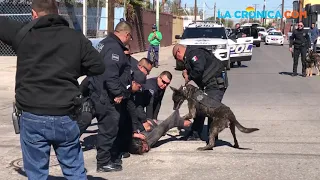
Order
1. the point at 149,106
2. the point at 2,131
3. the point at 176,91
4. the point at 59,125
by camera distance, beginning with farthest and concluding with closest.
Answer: the point at 2,131 → the point at 149,106 → the point at 176,91 → the point at 59,125

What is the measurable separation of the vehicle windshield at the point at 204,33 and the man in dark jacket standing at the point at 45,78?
55.9 ft

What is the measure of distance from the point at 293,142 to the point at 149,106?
7.62 ft

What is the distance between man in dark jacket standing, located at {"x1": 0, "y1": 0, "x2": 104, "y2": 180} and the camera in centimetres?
367

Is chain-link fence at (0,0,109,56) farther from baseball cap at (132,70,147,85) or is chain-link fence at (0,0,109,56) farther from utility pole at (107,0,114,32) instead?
baseball cap at (132,70,147,85)

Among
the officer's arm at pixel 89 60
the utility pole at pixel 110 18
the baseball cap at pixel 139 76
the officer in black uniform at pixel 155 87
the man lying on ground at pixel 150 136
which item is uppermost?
the utility pole at pixel 110 18

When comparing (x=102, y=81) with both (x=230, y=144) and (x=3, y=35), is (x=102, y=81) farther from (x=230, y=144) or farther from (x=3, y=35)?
(x=230, y=144)

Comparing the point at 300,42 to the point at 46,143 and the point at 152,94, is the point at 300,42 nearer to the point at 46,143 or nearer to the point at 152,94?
the point at 152,94

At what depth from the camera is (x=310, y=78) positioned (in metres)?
17.6

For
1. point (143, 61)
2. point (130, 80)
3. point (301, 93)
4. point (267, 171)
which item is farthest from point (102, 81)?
point (301, 93)

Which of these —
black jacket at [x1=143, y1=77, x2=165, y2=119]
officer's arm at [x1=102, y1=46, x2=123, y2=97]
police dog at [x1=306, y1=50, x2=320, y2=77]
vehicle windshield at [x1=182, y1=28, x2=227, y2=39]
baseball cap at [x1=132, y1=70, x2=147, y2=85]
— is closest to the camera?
officer's arm at [x1=102, y1=46, x2=123, y2=97]

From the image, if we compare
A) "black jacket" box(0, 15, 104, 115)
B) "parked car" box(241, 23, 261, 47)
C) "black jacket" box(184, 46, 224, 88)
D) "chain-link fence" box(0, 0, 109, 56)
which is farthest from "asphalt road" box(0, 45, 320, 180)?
"parked car" box(241, 23, 261, 47)

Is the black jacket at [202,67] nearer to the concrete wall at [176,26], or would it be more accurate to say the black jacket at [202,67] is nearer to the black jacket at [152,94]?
the black jacket at [152,94]

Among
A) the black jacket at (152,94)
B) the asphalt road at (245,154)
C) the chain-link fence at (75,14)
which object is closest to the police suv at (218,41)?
the chain-link fence at (75,14)

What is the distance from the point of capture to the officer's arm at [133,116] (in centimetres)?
687
